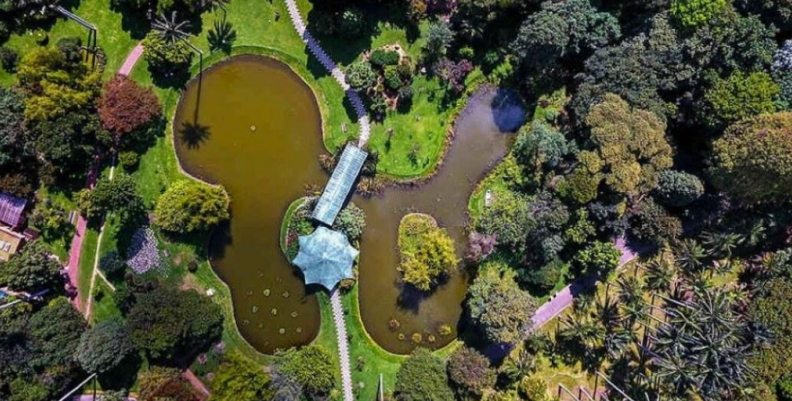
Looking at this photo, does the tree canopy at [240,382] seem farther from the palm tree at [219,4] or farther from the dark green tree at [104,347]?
the palm tree at [219,4]

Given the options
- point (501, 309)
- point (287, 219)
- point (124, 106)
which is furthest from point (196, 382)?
point (501, 309)

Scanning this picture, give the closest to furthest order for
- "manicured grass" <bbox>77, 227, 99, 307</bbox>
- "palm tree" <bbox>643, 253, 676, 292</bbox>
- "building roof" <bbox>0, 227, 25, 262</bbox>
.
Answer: "building roof" <bbox>0, 227, 25, 262</bbox> → "palm tree" <bbox>643, 253, 676, 292</bbox> → "manicured grass" <bbox>77, 227, 99, 307</bbox>

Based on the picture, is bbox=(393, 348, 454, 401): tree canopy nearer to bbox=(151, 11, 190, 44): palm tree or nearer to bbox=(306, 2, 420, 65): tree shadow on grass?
bbox=(306, 2, 420, 65): tree shadow on grass

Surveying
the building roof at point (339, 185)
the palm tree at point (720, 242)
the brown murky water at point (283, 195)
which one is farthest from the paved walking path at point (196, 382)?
the palm tree at point (720, 242)

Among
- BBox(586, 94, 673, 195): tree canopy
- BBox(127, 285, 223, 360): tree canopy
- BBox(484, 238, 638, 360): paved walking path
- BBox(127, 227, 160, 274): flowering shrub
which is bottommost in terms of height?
BBox(484, 238, 638, 360): paved walking path

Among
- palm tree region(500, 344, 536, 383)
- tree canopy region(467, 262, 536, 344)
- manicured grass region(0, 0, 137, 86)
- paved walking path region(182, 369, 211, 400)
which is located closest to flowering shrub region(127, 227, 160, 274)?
paved walking path region(182, 369, 211, 400)
